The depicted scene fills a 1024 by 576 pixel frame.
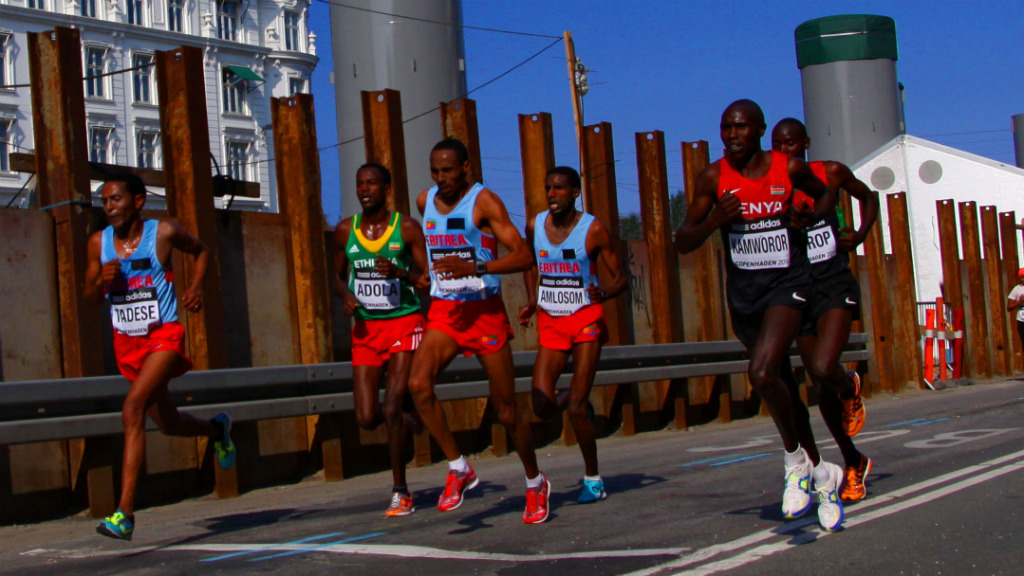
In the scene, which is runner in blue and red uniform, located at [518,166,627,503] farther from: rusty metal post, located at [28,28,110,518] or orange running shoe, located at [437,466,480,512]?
rusty metal post, located at [28,28,110,518]

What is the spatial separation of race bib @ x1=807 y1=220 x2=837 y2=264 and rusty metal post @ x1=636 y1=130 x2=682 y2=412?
7.61 meters

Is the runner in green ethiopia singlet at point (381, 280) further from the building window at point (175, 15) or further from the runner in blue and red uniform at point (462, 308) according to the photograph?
the building window at point (175, 15)

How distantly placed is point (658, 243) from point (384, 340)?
7.56 metres

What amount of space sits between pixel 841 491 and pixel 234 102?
5897 centimetres

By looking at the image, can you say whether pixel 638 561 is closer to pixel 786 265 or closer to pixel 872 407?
pixel 786 265

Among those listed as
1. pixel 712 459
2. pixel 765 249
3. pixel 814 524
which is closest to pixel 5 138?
pixel 712 459

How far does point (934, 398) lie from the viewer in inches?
727

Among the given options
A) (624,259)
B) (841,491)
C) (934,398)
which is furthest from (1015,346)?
(841,491)

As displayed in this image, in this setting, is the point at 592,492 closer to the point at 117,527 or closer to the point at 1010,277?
the point at 117,527

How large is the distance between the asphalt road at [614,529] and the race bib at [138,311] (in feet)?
3.84

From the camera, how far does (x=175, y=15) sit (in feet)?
196

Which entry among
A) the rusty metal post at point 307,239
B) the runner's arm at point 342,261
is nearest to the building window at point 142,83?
the rusty metal post at point 307,239

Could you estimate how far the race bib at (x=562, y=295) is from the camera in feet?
24.8

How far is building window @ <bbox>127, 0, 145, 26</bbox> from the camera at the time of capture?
5719 centimetres
